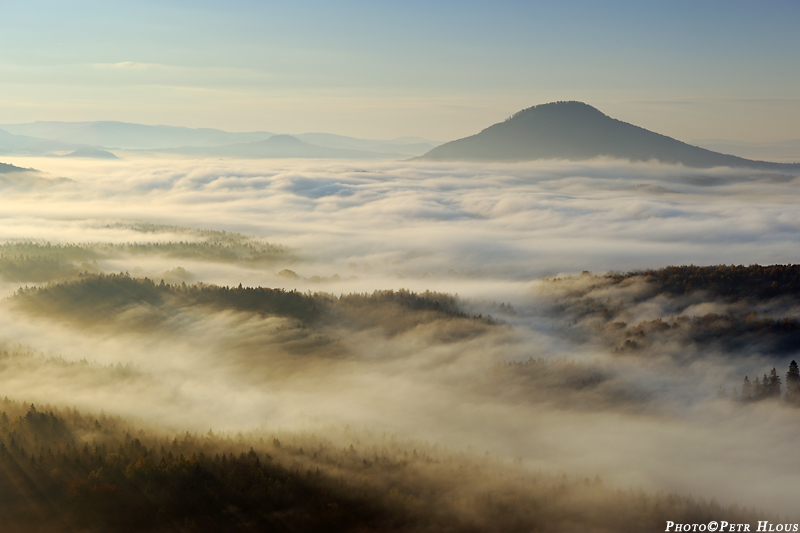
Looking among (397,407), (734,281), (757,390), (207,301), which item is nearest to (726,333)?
(757,390)

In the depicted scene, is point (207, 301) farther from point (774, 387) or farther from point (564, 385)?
point (774, 387)

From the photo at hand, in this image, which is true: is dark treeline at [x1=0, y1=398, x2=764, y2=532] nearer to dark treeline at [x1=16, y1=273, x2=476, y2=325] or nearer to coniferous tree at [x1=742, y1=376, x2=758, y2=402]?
coniferous tree at [x1=742, y1=376, x2=758, y2=402]

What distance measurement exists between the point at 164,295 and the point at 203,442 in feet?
347

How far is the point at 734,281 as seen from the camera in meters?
170

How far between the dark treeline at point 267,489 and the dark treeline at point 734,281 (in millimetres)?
104875

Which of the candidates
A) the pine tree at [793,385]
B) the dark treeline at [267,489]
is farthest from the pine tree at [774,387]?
the dark treeline at [267,489]

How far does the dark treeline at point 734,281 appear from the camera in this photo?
536 ft

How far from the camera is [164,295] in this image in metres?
173

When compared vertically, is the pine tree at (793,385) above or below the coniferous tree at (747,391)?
above

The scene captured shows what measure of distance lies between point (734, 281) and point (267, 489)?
159 m

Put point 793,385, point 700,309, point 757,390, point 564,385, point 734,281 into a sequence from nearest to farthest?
1. point 793,385
2. point 757,390
3. point 564,385
4. point 700,309
5. point 734,281

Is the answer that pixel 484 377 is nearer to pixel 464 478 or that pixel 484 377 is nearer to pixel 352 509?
pixel 464 478

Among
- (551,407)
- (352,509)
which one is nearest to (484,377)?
(551,407)

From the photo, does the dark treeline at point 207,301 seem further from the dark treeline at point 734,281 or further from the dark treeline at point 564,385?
the dark treeline at point 734,281
